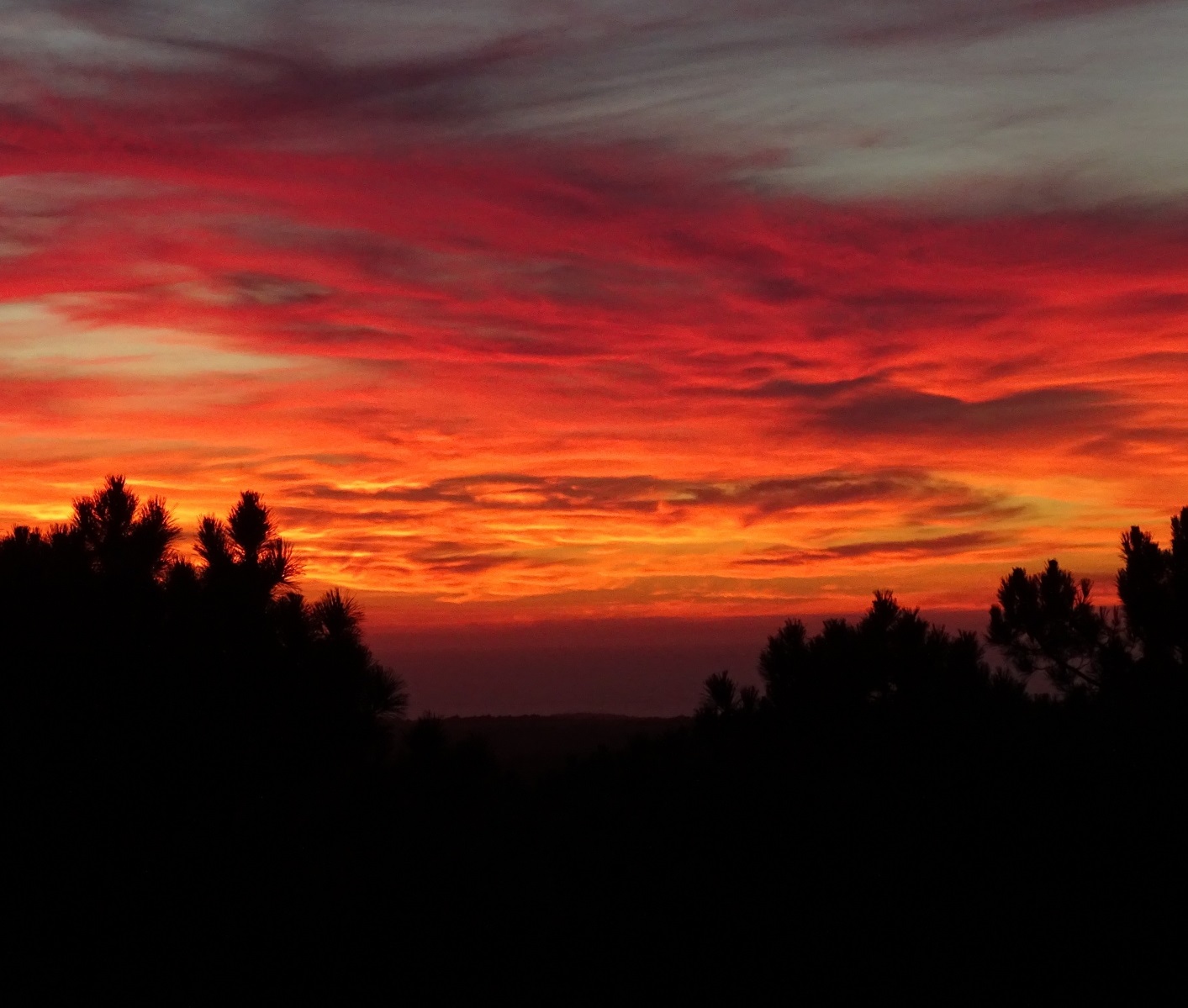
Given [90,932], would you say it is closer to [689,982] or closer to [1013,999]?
[689,982]

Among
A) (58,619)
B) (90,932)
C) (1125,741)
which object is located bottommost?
(90,932)

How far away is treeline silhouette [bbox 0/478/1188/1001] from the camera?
10.2 meters

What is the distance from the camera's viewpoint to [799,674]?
19.7 metres

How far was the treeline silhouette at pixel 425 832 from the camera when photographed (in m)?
10.2

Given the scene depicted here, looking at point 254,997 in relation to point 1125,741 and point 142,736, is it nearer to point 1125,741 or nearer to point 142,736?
point 142,736

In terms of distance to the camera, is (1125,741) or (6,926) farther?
(1125,741)

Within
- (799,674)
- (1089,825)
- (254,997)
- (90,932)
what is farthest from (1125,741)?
(90,932)

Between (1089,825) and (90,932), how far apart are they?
1066 cm

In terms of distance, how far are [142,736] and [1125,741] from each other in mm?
12459

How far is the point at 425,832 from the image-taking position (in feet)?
41.2

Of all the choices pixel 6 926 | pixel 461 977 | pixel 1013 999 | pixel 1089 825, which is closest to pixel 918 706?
pixel 1089 825

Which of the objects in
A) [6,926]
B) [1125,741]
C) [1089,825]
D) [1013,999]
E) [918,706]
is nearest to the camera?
[6,926]

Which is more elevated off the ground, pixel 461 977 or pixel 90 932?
pixel 90 932

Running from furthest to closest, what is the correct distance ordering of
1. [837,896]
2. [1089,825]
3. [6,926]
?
[1089,825]
[837,896]
[6,926]
